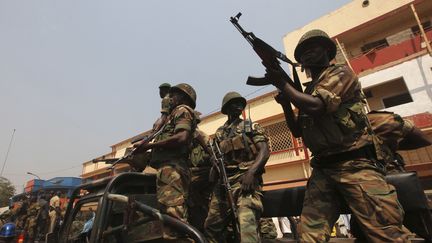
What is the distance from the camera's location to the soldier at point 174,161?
8.55ft

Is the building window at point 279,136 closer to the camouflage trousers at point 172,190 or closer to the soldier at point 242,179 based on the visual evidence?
the soldier at point 242,179

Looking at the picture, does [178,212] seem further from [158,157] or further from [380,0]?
[380,0]

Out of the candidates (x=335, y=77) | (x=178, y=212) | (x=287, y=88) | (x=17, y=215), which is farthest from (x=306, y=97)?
(x=17, y=215)

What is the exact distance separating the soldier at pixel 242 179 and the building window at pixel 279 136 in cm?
1061

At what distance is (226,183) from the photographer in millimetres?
3092

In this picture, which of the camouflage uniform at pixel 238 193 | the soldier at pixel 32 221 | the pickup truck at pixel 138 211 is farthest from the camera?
the soldier at pixel 32 221

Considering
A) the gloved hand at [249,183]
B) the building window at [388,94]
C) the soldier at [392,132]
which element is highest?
the building window at [388,94]

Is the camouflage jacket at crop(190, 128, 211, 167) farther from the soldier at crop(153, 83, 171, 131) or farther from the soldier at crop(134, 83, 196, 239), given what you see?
the soldier at crop(134, 83, 196, 239)

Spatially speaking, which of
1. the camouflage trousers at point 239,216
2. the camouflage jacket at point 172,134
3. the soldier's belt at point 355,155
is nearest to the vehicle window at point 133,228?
the camouflage jacket at point 172,134

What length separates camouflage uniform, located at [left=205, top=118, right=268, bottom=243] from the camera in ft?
8.89

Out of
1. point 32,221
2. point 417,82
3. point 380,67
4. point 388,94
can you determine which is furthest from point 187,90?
point 388,94

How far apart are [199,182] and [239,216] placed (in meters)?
1.16

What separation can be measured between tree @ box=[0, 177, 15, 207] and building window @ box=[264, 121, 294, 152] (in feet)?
130

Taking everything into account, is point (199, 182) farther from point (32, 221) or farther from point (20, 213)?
point (20, 213)
